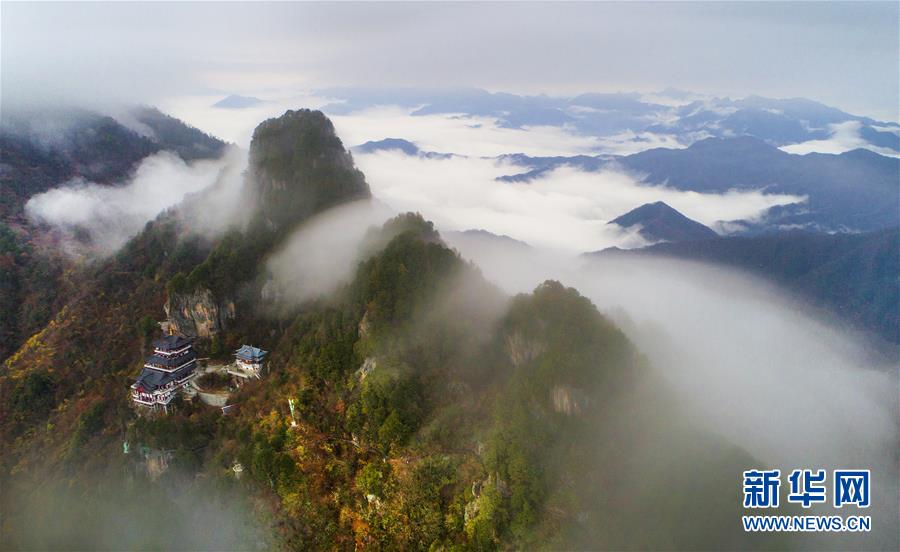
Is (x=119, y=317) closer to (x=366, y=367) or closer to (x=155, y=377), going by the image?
(x=155, y=377)

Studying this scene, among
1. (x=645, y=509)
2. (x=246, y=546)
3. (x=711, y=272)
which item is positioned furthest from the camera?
(x=711, y=272)

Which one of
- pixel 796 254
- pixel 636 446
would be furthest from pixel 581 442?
pixel 796 254

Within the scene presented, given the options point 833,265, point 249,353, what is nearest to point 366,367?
point 249,353

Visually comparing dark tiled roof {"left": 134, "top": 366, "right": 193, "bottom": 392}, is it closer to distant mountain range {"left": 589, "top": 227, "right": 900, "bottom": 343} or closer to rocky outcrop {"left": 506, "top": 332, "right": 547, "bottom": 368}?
rocky outcrop {"left": 506, "top": 332, "right": 547, "bottom": 368}

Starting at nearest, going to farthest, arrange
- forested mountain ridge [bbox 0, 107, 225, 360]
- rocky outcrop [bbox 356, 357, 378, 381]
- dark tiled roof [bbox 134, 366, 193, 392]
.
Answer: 1. rocky outcrop [bbox 356, 357, 378, 381]
2. dark tiled roof [bbox 134, 366, 193, 392]
3. forested mountain ridge [bbox 0, 107, 225, 360]

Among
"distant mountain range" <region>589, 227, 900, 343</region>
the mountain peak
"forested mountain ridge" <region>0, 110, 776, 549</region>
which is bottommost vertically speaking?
"distant mountain range" <region>589, 227, 900, 343</region>

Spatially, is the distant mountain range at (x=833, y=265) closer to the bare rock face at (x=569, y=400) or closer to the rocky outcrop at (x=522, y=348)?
the rocky outcrop at (x=522, y=348)

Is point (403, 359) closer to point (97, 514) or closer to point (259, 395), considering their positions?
point (259, 395)

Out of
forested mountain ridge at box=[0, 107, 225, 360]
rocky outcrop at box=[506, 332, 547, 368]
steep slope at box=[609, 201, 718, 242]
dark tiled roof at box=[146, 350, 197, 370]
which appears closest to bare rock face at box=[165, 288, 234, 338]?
dark tiled roof at box=[146, 350, 197, 370]
